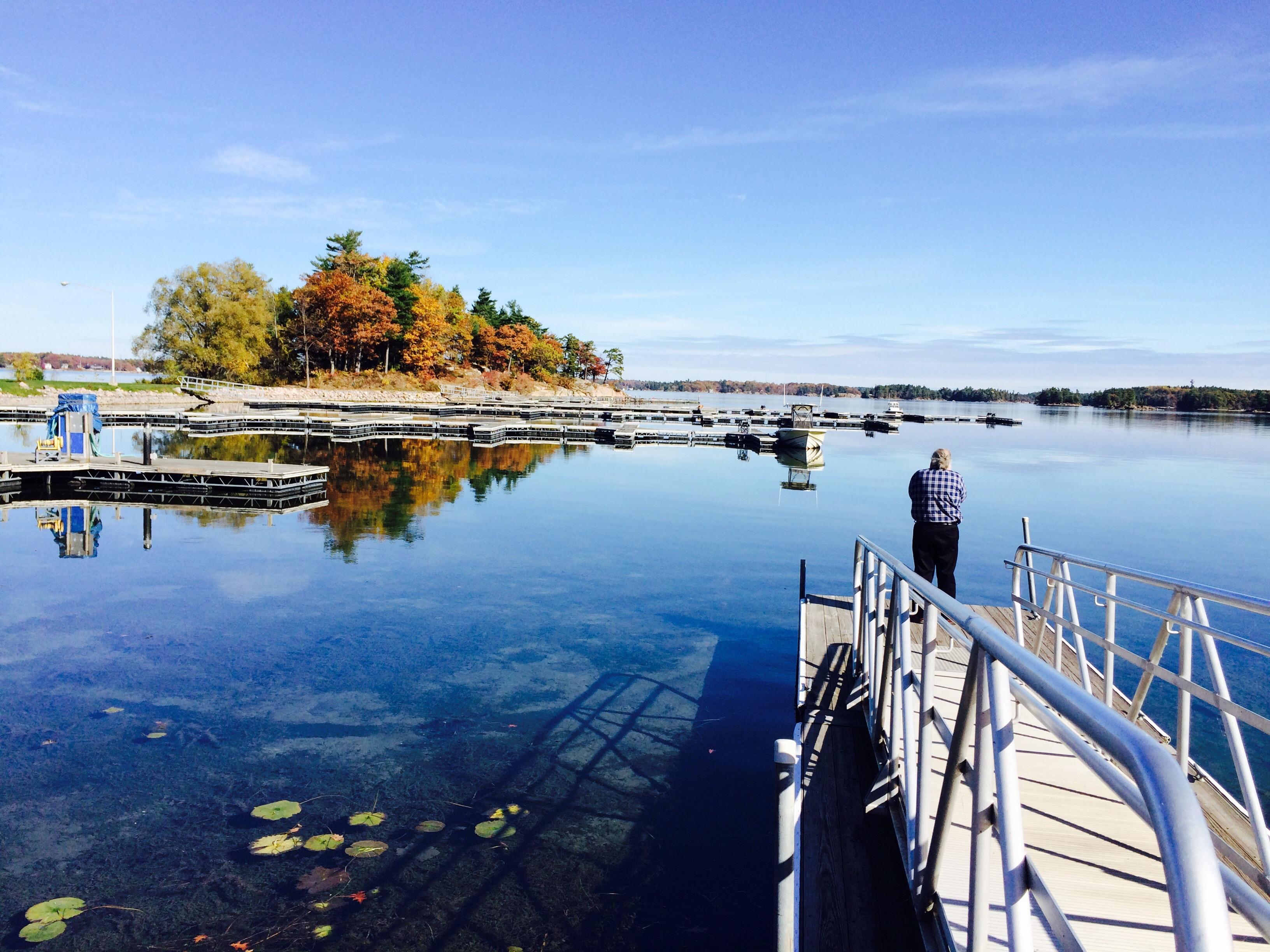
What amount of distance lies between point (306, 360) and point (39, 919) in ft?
260

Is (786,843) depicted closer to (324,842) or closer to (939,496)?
(324,842)

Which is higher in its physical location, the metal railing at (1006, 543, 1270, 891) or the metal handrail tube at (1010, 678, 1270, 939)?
the metal handrail tube at (1010, 678, 1270, 939)

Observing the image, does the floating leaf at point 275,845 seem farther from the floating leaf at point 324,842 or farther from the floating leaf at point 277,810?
the floating leaf at point 277,810

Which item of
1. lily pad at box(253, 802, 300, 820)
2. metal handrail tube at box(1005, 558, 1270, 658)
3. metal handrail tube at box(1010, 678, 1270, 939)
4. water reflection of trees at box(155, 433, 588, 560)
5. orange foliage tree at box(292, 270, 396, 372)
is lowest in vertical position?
lily pad at box(253, 802, 300, 820)

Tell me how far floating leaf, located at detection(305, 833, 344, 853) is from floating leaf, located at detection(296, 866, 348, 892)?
0.27 metres

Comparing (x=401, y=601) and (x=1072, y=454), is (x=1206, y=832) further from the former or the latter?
(x=1072, y=454)

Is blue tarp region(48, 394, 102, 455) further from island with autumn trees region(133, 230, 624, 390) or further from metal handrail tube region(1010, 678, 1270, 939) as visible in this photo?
island with autumn trees region(133, 230, 624, 390)

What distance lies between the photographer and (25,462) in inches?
950

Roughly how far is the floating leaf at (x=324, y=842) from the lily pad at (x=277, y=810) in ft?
1.53

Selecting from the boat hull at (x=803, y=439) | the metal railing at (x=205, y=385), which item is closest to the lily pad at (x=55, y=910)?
the boat hull at (x=803, y=439)

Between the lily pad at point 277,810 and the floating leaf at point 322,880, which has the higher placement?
the lily pad at point 277,810

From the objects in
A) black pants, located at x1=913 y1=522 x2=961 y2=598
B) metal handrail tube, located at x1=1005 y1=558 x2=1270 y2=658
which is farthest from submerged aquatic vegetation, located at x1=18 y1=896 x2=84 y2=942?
black pants, located at x1=913 y1=522 x2=961 y2=598

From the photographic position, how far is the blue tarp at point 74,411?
2588 centimetres

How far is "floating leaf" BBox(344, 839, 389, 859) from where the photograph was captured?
623cm
